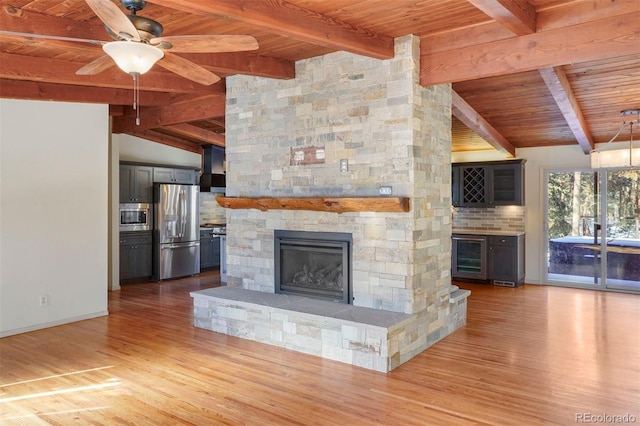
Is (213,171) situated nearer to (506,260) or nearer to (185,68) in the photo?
(506,260)

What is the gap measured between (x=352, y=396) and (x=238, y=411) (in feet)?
2.83

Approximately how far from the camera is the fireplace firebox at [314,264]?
4.89 meters

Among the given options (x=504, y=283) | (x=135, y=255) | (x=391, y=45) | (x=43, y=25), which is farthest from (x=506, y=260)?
(x=43, y=25)

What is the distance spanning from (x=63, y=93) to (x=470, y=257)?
6.91 meters

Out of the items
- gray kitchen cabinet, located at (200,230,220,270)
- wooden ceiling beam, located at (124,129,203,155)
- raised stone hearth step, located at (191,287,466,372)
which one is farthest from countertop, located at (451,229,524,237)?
wooden ceiling beam, located at (124,129,203,155)

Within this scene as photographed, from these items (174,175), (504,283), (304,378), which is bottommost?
(304,378)

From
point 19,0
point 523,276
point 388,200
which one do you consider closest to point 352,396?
point 388,200

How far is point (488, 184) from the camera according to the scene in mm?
8562

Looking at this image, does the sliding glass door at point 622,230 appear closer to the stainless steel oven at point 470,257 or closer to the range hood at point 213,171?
the stainless steel oven at point 470,257

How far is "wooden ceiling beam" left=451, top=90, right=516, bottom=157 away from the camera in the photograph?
6119mm

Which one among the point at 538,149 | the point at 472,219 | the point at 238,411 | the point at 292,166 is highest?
the point at 538,149

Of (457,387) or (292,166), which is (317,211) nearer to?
(292,166)

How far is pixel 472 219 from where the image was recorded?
9.05 m

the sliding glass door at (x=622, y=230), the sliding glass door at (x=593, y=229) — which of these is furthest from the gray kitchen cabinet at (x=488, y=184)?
the sliding glass door at (x=622, y=230)
